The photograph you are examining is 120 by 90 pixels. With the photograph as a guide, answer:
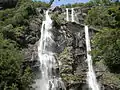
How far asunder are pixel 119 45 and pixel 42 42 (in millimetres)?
7273

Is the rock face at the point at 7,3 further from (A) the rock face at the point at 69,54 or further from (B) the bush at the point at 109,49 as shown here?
Result: (B) the bush at the point at 109,49

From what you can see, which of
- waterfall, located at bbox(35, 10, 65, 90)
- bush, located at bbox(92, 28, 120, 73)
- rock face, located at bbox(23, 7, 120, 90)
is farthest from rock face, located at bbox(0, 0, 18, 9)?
bush, located at bbox(92, 28, 120, 73)

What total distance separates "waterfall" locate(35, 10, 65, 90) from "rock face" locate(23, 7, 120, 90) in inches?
15.9

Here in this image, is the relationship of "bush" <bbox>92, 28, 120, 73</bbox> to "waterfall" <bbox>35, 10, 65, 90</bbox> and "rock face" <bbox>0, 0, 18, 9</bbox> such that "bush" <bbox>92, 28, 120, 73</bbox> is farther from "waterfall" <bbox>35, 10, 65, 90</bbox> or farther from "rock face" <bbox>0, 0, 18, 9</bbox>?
"rock face" <bbox>0, 0, 18, 9</bbox>

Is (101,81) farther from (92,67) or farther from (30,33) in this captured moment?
(30,33)

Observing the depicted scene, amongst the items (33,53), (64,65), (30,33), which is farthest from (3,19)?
(64,65)

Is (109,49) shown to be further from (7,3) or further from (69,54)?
(7,3)

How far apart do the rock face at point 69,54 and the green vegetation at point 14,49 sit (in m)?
0.89

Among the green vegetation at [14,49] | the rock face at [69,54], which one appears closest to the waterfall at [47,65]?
the rock face at [69,54]

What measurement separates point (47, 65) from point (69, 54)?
247 centimetres

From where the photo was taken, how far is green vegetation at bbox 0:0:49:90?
21395 mm

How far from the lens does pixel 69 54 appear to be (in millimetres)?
27391

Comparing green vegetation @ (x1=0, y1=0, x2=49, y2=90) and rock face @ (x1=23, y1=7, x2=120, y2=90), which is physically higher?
green vegetation @ (x1=0, y1=0, x2=49, y2=90)

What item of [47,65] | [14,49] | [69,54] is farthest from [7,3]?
[14,49]
